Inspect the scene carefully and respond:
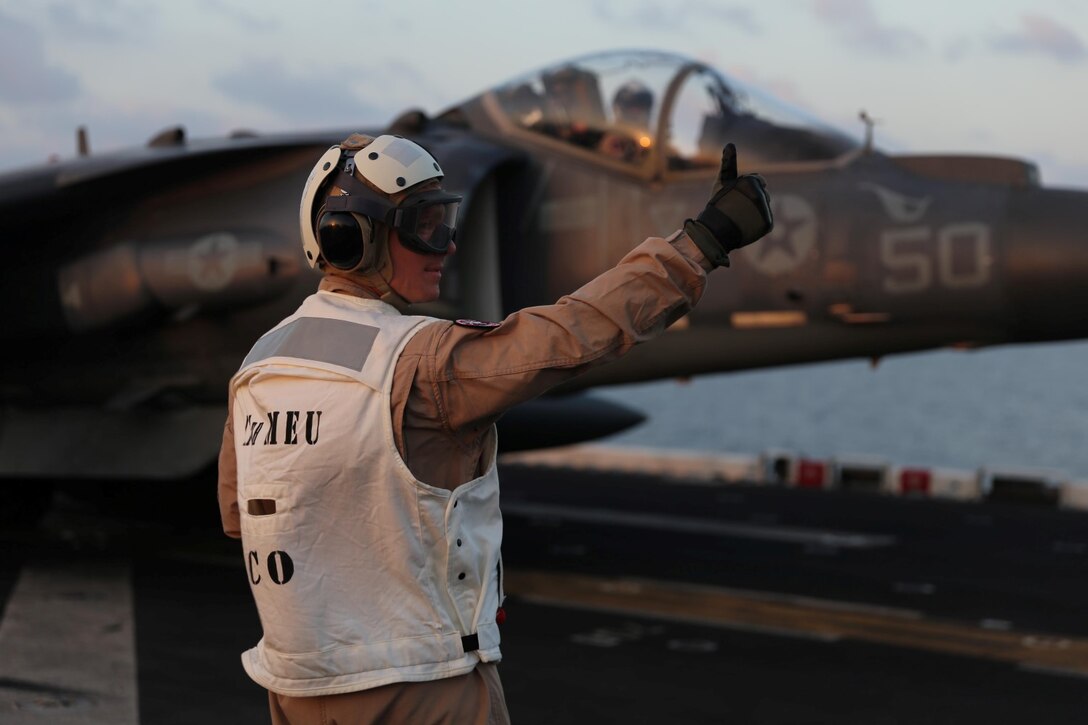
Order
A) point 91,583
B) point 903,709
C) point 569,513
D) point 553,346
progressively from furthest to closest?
1. point 569,513
2. point 91,583
3. point 903,709
4. point 553,346

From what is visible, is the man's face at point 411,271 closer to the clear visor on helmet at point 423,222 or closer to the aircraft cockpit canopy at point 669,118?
the clear visor on helmet at point 423,222

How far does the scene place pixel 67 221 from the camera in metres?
10.1

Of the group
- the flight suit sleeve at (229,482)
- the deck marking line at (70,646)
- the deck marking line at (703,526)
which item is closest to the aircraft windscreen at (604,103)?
the deck marking line at (70,646)

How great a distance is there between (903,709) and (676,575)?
3.92 m

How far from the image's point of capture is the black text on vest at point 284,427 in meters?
2.63

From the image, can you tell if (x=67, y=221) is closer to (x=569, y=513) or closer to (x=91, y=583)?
(x=91, y=583)

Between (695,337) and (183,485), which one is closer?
(695,337)

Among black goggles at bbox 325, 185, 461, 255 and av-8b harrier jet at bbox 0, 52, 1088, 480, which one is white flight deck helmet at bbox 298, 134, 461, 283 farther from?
av-8b harrier jet at bbox 0, 52, 1088, 480

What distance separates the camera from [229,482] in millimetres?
3168

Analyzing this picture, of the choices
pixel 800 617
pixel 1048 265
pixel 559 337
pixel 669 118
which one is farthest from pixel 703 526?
pixel 559 337

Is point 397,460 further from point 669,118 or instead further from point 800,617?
point 669,118

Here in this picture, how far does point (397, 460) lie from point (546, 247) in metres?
6.66

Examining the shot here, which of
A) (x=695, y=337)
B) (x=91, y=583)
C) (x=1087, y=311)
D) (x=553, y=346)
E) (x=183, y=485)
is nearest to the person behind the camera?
(x=553, y=346)

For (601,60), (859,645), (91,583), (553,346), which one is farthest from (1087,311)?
(91,583)
